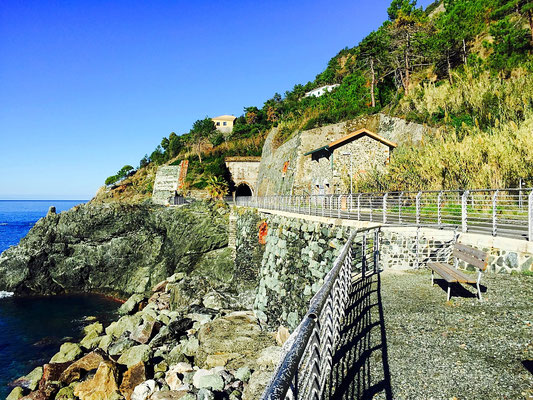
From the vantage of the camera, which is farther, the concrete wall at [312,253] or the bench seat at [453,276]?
the concrete wall at [312,253]

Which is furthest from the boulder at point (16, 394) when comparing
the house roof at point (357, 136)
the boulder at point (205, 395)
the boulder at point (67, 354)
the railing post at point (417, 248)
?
the house roof at point (357, 136)

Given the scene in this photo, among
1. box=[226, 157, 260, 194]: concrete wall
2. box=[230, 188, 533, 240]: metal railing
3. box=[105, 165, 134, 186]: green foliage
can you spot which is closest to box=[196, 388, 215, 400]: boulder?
box=[230, 188, 533, 240]: metal railing

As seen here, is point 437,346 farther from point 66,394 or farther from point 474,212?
point 66,394

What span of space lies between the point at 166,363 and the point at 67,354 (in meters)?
5.59

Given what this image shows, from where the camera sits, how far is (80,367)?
513 inches

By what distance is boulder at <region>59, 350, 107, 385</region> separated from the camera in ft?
41.2

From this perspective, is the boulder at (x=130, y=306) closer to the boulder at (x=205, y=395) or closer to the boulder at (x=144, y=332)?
the boulder at (x=144, y=332)

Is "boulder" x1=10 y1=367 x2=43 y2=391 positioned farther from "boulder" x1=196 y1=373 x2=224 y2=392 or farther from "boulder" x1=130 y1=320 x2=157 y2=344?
"boulder" x1=196 y1=373 x2=224 y2=392

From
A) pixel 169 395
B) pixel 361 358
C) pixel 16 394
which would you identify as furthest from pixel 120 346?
pixel 361 358

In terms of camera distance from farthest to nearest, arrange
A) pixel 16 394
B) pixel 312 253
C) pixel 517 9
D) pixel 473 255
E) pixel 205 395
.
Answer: pixel 517 9
pixel 312 253
pixel 16 394
pixel 205 395
pixel 473 255

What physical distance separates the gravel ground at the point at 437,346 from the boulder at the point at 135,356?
32.6ft

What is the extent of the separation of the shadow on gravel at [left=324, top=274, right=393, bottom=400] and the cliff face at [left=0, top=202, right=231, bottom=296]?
77.2 ft

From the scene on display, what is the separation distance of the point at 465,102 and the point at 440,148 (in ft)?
29.9

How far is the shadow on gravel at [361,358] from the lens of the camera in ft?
11.1
